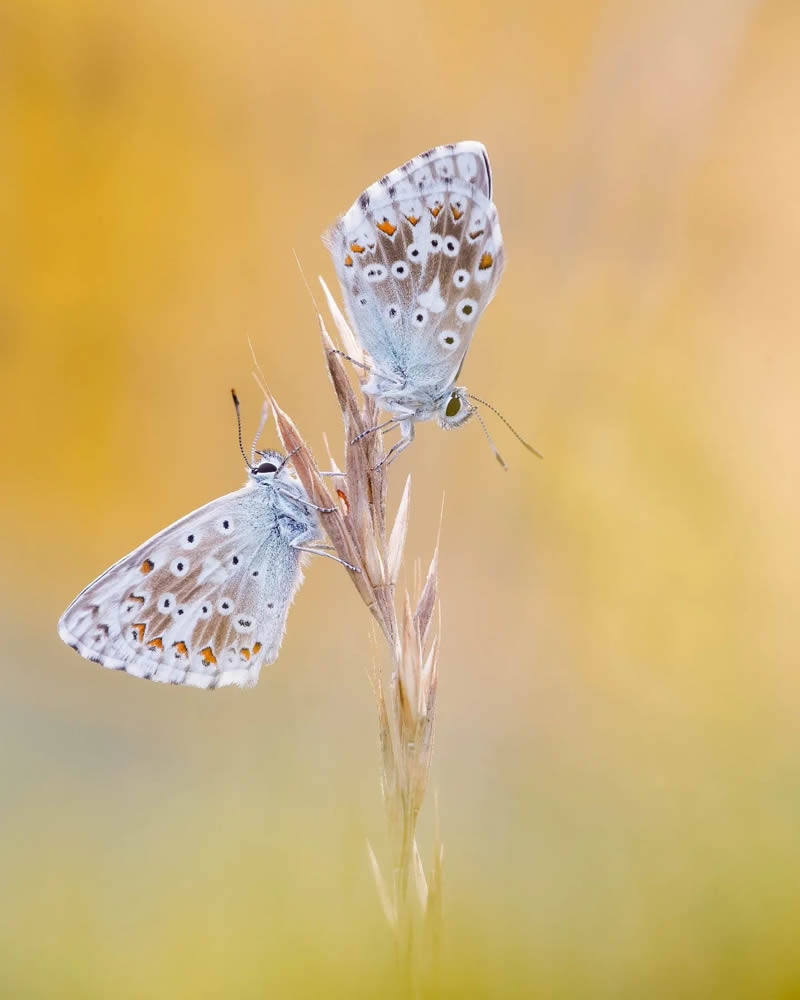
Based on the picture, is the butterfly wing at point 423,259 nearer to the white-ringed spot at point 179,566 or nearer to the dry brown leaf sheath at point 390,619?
the dry brown leaf sheath at point 390,619

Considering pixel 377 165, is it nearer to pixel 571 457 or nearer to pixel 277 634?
pixel 571 457

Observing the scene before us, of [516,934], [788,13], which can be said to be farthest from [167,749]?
[788,13]

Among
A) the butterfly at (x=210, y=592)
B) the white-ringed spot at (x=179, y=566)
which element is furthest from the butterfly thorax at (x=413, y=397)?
the white-ringed spot at (x=179, y=566)

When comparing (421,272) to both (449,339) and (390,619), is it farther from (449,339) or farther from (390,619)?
(390,619)

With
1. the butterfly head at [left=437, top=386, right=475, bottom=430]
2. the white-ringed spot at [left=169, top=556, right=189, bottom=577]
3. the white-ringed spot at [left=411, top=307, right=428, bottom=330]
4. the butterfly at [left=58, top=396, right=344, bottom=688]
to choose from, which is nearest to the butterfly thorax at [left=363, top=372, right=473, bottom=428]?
the butterfly head at [left=437, top=386, right=475, bottom=430]

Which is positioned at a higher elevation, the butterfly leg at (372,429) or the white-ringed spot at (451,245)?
the white-ringed spot at (451,245)

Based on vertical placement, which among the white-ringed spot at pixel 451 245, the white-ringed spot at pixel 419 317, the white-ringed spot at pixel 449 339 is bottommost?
the white-ringed spot at pixel 449 339

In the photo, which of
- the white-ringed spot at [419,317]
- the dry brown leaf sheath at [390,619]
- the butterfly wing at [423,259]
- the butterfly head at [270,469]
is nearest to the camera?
the dry brown leaf sheath at [390,619]
